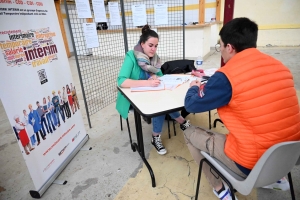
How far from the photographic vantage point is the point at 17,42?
3.96ft

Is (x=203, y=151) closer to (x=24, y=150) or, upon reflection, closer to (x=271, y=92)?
(x=271, y=92)

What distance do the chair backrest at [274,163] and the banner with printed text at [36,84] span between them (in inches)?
54.6

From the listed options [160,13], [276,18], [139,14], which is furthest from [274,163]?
[276,18]

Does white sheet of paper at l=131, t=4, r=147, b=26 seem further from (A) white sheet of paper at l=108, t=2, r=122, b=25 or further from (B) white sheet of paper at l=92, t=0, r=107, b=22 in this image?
(B) white sheet of paper at l=92, t=0, r=107, b=22

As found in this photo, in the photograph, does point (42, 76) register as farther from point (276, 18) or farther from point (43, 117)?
point (276, 18)

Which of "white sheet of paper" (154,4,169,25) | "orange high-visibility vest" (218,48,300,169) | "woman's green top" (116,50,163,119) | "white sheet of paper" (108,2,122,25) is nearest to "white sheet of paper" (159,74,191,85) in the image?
"woman's green top" (116,50,163,119)

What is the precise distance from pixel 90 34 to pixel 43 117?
3.50ft

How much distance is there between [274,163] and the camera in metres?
0.78

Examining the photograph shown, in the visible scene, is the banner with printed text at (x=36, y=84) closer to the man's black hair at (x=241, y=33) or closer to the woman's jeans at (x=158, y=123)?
the woman's jeans at (x=158, y=123)

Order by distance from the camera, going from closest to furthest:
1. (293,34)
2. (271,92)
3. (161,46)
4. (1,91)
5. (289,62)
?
(271,92) < (1,91) < (289,62) < (161,46) < (293,34)

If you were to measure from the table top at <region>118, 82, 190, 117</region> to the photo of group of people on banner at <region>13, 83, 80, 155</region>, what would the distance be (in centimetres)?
59

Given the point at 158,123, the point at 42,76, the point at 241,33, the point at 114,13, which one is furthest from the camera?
the point at 114,13

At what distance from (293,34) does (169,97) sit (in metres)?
7.72

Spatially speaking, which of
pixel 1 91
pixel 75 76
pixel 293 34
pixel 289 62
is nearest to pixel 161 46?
pixel 75 76
